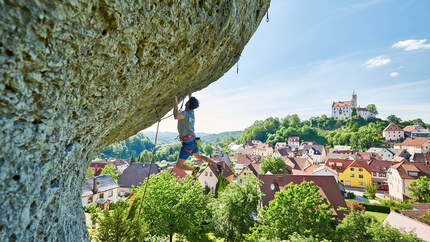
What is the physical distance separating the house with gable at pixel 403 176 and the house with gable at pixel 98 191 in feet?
133

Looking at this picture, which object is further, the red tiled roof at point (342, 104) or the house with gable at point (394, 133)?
the red tiled roof at point (342, 104)

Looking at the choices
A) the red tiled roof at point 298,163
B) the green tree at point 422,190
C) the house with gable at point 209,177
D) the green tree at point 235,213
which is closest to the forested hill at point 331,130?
the red tiled roof at point 298,163

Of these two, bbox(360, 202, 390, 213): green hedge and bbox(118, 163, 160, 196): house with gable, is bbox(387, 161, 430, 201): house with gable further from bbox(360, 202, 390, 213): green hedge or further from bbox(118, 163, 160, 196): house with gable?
bbox(118, 163, 160, 196): house with gable

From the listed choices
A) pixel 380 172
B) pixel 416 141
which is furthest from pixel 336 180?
pixel 416 141

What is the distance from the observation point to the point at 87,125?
2188 mm

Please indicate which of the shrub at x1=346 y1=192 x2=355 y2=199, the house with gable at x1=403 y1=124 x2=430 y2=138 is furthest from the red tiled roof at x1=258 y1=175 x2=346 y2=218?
the house with gable at x1=403 y1=124 x2=430 y2=138

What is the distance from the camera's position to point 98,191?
2328 centimetres

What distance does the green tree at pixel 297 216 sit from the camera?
35.9ft

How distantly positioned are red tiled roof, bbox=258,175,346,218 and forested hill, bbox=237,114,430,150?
213ft

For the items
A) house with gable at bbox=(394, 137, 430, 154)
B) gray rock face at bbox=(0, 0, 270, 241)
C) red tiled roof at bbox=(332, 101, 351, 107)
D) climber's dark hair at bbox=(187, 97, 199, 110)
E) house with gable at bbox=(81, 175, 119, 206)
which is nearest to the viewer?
gray rock face at bbox=(0, 0, 270, 241)

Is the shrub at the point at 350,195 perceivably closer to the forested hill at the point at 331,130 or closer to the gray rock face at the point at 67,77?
the gray rock face at the point at 67,77

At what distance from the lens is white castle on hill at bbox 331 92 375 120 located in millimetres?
91812

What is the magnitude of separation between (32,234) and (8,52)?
4.97 feet

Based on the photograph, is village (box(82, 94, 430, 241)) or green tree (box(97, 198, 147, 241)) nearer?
green tree (box(97, 198, 147, 241))
